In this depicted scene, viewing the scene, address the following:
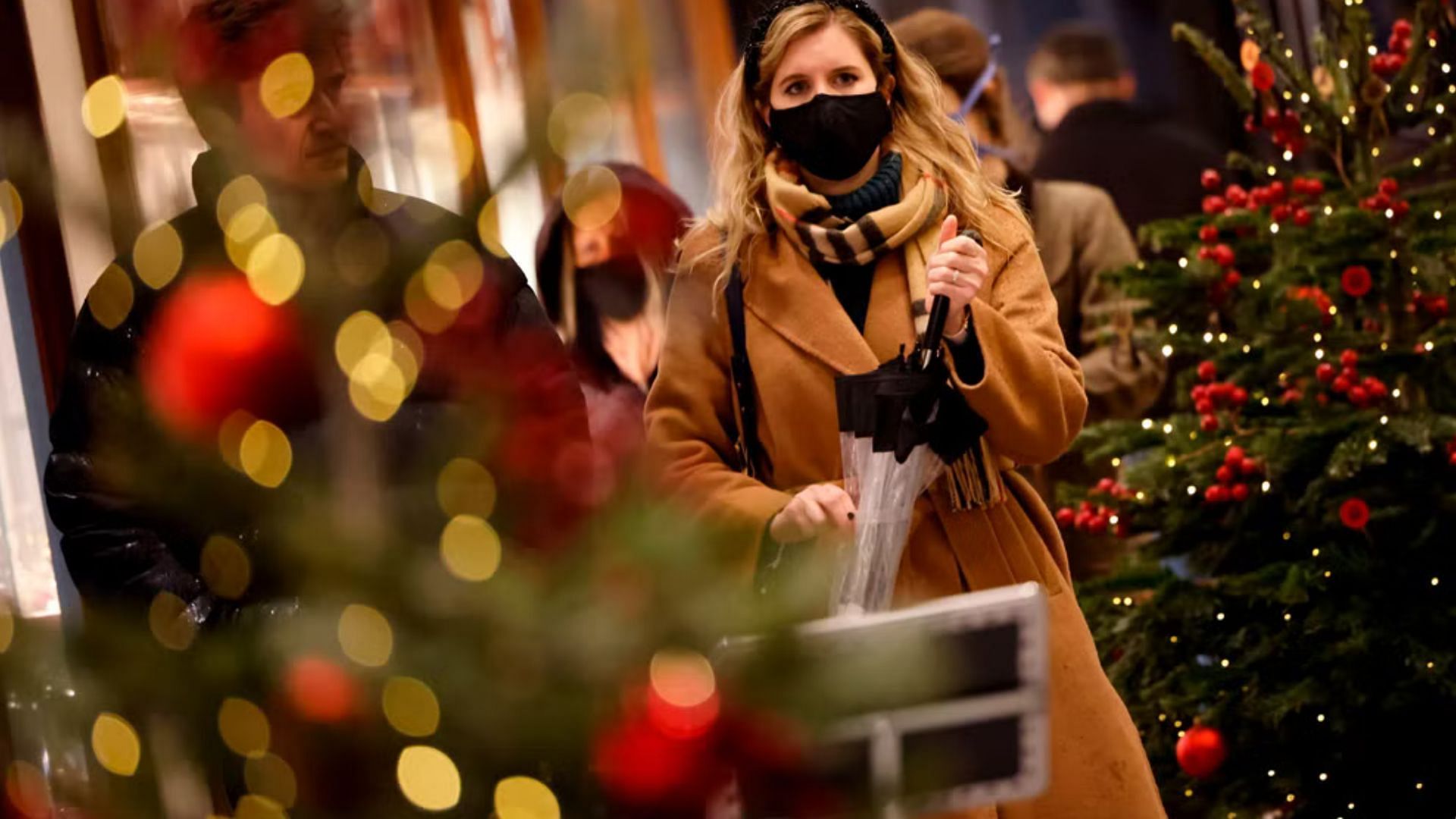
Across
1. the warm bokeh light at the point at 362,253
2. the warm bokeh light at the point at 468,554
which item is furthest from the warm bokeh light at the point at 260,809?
the warm bokeh light at the point at 362,253

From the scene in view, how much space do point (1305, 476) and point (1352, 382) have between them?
0.80ft

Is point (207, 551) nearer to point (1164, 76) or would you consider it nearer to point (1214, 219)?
point (1214, 219)

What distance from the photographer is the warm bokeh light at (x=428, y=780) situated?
0.81m

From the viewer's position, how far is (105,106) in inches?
27.6

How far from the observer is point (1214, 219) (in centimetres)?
401

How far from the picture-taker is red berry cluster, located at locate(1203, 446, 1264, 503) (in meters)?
3.82

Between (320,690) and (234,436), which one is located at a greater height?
(234,436)

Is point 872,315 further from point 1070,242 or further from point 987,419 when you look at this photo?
point 1070,242

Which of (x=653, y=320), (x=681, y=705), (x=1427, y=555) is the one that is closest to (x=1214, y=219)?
(x=1427, y=555)

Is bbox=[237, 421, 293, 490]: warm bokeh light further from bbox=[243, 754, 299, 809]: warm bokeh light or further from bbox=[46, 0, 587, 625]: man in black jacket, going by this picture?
bbox=[243, 754, 299, 809]: warm bokeh light

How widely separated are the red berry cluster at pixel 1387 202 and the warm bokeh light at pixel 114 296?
3499mm

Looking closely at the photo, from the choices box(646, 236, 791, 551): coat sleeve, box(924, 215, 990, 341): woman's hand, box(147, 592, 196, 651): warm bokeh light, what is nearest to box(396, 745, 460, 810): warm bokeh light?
box(147, 592, 196, 651): warm bokeh light

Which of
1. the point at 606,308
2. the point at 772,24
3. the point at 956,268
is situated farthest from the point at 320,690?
the point at 606,308

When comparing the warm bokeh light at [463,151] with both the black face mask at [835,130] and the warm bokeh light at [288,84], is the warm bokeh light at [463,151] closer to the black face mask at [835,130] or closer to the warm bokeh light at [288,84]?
the warm bokeh light at [288,84]
